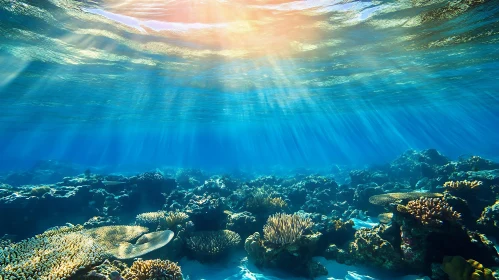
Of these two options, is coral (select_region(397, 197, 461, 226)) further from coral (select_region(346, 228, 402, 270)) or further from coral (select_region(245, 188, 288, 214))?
coral (select_region(245, 188, 288, 214))

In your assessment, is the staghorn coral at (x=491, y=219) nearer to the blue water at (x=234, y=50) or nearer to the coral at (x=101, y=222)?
the blue water at (x=234, y=50)

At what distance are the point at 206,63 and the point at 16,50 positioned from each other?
37.4 feet

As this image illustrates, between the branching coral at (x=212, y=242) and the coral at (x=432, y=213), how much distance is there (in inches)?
213

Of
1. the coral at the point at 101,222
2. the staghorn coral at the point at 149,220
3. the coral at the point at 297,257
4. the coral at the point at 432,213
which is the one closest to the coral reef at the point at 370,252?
the coral at the point at 297,257

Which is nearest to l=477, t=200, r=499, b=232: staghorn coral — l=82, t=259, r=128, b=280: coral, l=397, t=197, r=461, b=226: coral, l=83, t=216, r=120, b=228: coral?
l=397, t=197, r=461, b=226: coral

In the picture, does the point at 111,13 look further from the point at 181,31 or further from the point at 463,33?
the point at 463,33

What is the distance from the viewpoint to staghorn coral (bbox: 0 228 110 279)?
3930mm

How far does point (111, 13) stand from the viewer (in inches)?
467

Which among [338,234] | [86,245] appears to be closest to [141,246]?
[86,245]

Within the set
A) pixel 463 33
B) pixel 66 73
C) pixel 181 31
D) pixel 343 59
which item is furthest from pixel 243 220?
pixel 66 73

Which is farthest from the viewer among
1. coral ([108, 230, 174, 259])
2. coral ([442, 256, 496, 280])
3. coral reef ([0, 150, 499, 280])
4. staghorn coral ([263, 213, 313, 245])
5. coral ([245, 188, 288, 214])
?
coral ([245, 188, 288, 214])

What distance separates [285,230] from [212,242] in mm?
2590

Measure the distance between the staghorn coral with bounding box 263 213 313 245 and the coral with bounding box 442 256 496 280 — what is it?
3.33 metres

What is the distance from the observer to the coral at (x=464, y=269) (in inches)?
194
